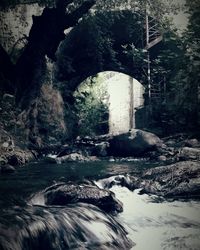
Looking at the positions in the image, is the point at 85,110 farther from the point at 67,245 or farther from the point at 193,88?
the point at 67,245

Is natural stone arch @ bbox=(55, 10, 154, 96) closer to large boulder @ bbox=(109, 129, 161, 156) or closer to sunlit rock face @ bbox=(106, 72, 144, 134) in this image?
sunlit rock face @ bbox=(106, 72, 144, 134)

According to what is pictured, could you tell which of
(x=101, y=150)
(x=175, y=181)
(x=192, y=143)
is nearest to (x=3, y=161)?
(x=101, y=150)

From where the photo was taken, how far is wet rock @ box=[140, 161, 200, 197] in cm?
573

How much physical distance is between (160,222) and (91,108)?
9.76m

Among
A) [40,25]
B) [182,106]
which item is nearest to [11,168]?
[40,25]

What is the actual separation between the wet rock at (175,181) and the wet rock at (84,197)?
0.98 m

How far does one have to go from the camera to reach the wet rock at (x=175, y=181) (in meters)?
5.73

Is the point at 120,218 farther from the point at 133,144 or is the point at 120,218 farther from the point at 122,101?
the point at 122,101

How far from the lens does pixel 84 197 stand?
16.5 feet

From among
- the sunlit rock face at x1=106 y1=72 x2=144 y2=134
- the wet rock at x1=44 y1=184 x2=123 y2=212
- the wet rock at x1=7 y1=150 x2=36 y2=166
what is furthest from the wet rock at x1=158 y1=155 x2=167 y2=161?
the sunlit rock face at x1=106 y1=72 x2=144 y2=134

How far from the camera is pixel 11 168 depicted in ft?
23.1

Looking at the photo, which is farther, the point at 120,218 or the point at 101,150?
the point at 101,150

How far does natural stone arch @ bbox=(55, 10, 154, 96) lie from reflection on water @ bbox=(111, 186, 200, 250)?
24.2ft

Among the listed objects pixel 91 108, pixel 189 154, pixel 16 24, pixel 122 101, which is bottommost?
pixel 189 154
